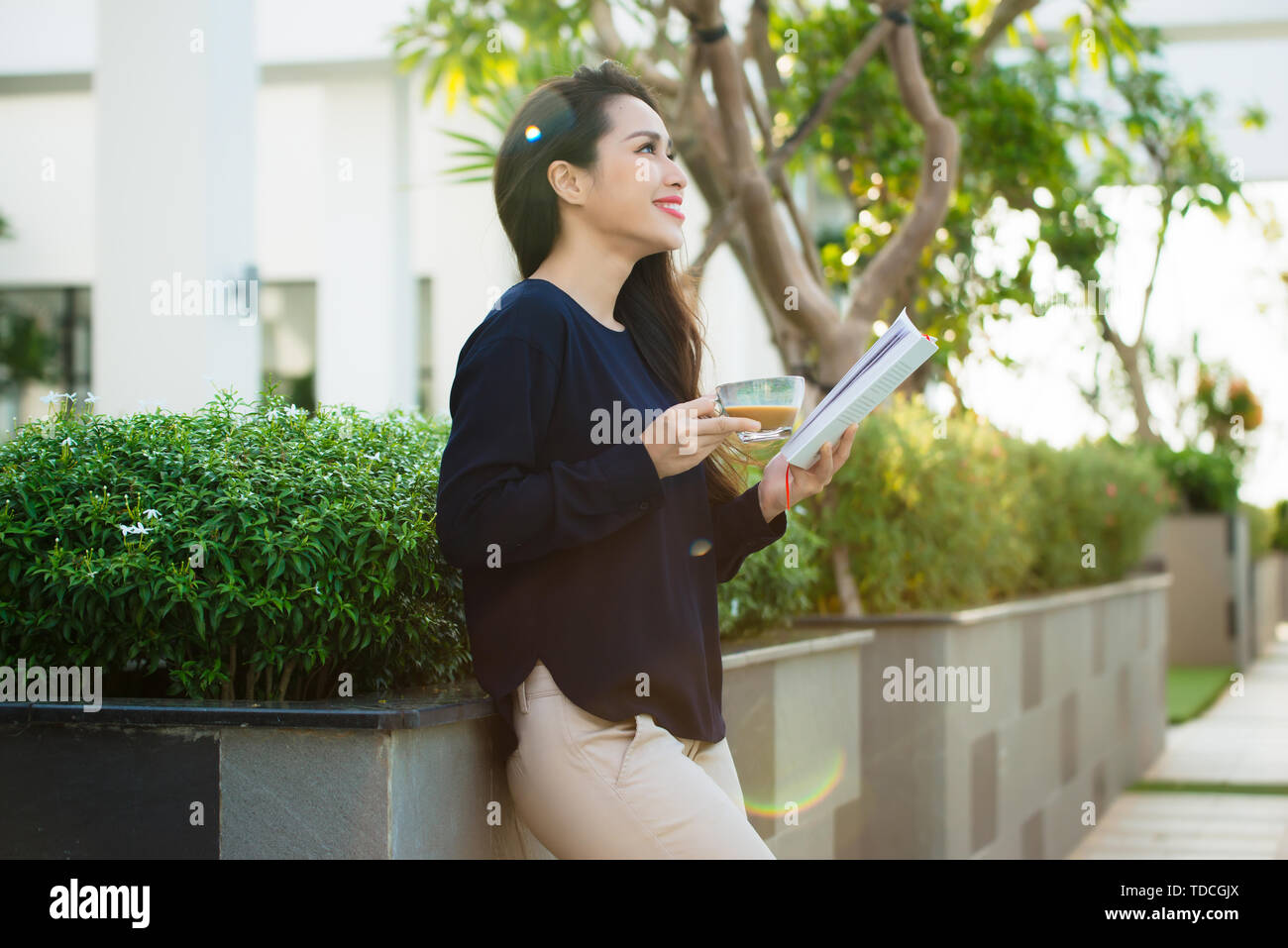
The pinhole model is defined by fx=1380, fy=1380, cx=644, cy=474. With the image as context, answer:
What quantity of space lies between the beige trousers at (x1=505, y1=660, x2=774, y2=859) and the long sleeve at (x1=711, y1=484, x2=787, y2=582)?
0.41m

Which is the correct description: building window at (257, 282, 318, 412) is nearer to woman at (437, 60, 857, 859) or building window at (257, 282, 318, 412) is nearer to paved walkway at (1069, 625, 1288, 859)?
paved walkway at (1069, 625, 1288, 859)

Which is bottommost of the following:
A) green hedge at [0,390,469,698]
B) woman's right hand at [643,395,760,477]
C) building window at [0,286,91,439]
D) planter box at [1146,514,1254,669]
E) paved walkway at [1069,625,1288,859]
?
paved walkway at [1069,625,1288,859]

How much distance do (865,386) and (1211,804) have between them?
19.0 ft

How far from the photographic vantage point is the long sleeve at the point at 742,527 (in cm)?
237

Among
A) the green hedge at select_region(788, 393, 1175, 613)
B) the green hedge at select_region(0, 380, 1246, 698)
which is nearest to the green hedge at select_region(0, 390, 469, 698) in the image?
the green hedge at select_region(0, 380, 1246, 698)

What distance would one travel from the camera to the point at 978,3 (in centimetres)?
657

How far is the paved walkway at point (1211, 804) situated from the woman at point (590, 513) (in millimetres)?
4316

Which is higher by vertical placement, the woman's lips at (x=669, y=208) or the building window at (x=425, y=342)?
the building window at (x=425, y=342)

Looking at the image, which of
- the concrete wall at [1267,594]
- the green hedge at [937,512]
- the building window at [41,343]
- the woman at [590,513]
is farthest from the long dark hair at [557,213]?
the concrete wall at [1267,594]

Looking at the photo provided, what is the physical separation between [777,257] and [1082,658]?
8.93ft

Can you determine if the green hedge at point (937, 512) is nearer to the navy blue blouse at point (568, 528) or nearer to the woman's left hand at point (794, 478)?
the woman's left hand at point (794, 478)

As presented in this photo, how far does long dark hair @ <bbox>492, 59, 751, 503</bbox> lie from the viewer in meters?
2.29

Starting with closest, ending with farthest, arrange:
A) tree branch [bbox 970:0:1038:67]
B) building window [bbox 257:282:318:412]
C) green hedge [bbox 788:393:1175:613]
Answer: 1. green hedge [bbox 788:393:1175:613]
2. tree branch [bbox 970:0:1038:67]
3. building window [bbox 257:282:318:412]
